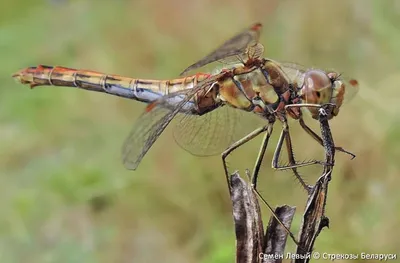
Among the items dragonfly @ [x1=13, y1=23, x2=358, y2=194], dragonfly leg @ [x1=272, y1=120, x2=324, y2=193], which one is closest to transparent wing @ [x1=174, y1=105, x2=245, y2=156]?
dragonfly @ [x1=13, y1=23, x2=358, y2=194]

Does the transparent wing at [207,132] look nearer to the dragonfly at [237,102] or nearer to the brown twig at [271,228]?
the dragonfly at [237,102]

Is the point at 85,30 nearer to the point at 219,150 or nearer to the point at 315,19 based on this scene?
the point at 315,19

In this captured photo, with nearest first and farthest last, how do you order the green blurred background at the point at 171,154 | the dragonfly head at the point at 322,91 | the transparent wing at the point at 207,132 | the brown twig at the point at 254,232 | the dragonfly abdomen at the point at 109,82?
the brown twig at the point at 254,232 < the dragonfly head at the point at 322,91 < the transparent wing at the point at 207,132 < the dragonfly abdomen at the point at 109,82 < the green blurred background at the point at 171,154

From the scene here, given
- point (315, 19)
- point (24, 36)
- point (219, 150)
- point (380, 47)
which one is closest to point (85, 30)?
point (24, 36)

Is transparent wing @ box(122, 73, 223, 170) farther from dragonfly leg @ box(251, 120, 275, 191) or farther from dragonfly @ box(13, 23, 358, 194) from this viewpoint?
dragonfly leg @ box(251, 120, 275, 191)

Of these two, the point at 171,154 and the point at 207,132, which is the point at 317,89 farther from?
the point at 171,154

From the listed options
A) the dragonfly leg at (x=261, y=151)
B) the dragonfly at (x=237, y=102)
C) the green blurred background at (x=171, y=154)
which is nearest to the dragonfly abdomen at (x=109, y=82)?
the dragonfly at (x=237, y=102)

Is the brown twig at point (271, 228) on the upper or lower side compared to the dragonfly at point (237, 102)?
lower
